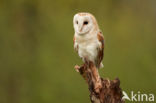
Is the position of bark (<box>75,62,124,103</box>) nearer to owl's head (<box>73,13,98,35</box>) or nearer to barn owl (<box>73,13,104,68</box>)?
barn owl (<box>73,13,104,68</box>)

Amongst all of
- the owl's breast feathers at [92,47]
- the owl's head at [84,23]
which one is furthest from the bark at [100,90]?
the owl's head at [84,23]

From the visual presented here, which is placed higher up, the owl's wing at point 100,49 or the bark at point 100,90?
the owl's wing at point 100,49

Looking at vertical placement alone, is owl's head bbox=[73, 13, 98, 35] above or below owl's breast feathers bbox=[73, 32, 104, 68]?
above

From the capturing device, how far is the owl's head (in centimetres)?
225

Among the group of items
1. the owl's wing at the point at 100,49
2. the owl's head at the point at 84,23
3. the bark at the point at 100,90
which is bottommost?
the bark at the point at 100,90

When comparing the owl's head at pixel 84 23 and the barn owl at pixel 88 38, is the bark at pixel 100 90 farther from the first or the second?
the owl's head at pixel 84 23

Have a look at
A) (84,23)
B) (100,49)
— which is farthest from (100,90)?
(84,23)

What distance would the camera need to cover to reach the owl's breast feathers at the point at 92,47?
2.35 m

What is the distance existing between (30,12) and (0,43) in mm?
371

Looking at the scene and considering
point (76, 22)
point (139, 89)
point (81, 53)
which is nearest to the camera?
point (76, 22)

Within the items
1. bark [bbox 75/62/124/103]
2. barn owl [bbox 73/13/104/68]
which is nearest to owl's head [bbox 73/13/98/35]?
barn owl [bbox 73/13/104/68]

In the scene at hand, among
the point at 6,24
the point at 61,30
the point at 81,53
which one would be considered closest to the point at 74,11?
A: the point at 61,30

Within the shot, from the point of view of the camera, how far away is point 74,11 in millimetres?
4008

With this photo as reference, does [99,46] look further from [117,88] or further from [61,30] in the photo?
[61,30]
